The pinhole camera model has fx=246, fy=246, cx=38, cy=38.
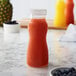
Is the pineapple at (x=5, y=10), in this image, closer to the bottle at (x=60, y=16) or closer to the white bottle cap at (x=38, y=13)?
the bottle at (x=60, y=16)

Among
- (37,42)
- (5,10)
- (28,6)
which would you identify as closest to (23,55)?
(37,42)

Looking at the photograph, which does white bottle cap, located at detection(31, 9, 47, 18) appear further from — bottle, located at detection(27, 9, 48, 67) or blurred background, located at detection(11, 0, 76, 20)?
blurred background, located at detection(11, 0, 76, 20)

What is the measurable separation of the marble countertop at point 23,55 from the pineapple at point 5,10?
281mm

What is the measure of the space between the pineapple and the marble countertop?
11.1 inches

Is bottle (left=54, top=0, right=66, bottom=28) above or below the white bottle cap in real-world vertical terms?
below

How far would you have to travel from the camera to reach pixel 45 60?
Result: 907 millimetres

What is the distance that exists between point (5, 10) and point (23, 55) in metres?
0.78

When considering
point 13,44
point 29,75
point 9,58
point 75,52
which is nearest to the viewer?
point 29,75

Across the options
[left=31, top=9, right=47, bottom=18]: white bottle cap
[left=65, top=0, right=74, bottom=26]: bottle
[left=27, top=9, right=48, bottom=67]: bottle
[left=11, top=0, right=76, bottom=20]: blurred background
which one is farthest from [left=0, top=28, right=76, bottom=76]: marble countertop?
[left=11, top=0, right=76, bottom=20]: blurred background

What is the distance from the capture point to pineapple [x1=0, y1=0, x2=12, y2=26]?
1.76 meters

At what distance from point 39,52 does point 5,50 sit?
0.30 m

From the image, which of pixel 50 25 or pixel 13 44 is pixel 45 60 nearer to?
pixel 13 44

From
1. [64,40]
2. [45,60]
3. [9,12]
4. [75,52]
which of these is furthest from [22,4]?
[45,60]

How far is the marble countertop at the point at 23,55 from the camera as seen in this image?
86cm
